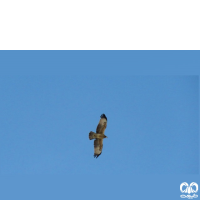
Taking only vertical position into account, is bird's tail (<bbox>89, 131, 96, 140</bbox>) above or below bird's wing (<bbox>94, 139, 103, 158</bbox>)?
above

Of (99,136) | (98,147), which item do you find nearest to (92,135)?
(99,136)

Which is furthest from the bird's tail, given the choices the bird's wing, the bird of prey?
the bird's wing

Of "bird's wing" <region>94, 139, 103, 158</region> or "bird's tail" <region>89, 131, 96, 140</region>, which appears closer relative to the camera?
"bird's tail" <region>89, 131, 96, 140</region>

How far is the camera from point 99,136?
14.7 m

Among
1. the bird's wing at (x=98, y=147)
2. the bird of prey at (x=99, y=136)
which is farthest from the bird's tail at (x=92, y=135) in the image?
the bird's wing at (x=98, y=147)

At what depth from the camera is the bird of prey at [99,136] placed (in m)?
14.7

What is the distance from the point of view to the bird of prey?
14721mm

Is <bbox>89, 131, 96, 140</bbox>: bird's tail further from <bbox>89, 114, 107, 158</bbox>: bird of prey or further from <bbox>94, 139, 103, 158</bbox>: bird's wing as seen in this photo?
<bbox>94, 139, 103, 158</bbox>: bird's wing

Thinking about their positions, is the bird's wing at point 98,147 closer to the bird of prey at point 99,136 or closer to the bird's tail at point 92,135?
the bird of prey at point 99,136
